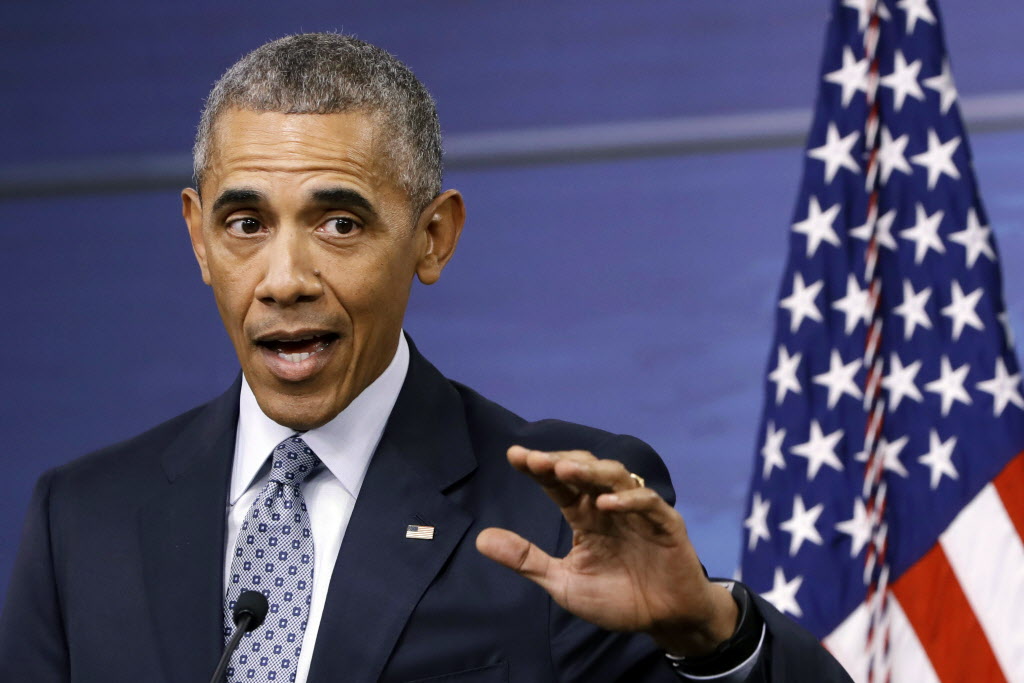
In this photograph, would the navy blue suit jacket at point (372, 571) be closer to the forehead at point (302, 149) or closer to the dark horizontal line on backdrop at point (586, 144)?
the forehead at point (302, 149)

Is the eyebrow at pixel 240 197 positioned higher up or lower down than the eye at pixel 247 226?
higher up

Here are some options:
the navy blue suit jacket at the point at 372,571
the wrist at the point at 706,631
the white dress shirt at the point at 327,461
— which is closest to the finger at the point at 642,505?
the wrist at the point at 706,631

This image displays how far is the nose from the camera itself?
1466mm

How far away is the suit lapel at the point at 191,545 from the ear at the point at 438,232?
0.29 m

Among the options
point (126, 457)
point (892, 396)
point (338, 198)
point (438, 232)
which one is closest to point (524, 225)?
point (892, 396)

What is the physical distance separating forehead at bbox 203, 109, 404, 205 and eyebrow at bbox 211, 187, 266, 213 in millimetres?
10

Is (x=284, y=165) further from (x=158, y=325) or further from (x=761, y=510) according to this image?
(x=158, y=325)

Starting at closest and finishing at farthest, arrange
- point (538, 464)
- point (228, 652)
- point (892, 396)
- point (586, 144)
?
point (538, 464) → point (228, 652) → point (892, 396) → point (586, 144)

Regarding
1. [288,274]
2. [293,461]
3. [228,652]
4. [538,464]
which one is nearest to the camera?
[538,464]

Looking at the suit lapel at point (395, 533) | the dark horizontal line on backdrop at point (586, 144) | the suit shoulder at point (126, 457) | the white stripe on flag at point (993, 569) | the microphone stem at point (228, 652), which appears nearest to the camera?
A: the microphone stem at point (228, 652)

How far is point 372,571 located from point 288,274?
1.12ft

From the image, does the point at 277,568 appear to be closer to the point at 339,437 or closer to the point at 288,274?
the point at 339,437

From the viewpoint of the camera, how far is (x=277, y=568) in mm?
1527

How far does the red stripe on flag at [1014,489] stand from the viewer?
2.59 metres
